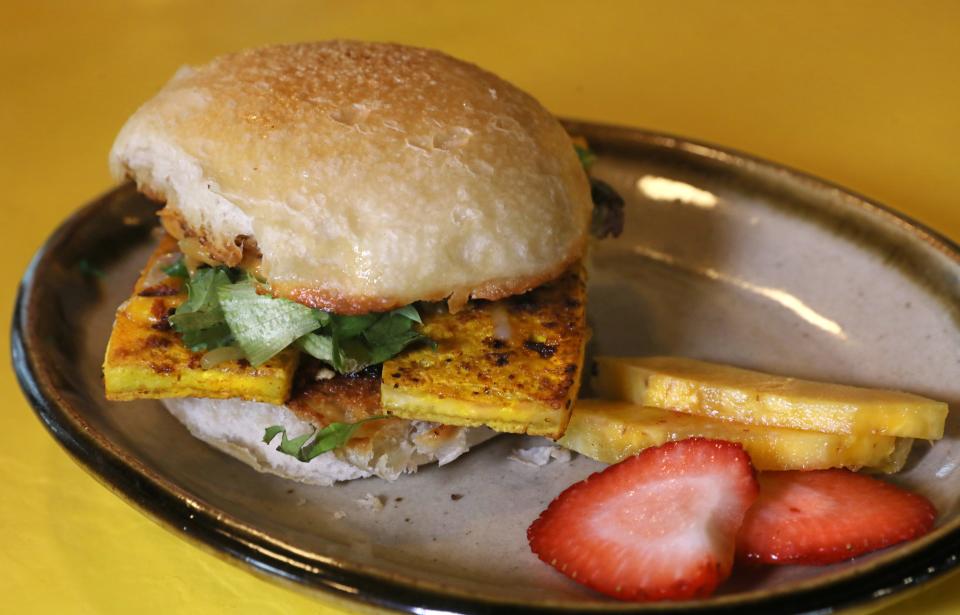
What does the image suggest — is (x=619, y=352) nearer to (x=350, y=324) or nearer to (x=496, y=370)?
(x=496, y=370)

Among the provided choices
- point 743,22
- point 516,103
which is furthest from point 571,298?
point 743,22

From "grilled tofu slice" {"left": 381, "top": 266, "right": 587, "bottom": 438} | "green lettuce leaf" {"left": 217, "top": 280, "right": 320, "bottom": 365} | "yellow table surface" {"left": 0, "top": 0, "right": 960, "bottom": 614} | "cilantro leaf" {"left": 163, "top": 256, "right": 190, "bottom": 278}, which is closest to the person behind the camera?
"grilled tofu slice" {"left": 381, "top": 266, "right": 587, "bottom": 438}

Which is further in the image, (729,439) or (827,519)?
(729,439)

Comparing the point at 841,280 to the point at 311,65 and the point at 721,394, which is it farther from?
the point at 311,65

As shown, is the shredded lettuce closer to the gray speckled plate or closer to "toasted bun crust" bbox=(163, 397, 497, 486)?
"toasted bun crust" bbox=(163, 397, 497, 486)

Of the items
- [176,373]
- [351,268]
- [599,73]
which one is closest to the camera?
[351,268]

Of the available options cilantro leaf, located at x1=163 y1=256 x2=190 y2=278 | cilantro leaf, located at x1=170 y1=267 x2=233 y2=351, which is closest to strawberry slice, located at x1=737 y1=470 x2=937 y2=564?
cilantro leaf, located at x1=170 y1=267 x2=233 y2=351

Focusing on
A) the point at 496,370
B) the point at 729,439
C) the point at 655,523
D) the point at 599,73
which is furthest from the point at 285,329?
the point at 599,73

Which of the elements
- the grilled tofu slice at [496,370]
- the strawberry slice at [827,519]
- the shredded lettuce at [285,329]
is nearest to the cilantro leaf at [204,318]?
the shredded lettuce at [285,329]
